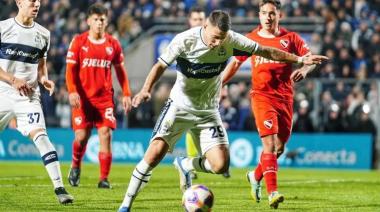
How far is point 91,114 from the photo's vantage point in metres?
14.7

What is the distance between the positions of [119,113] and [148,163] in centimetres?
1616

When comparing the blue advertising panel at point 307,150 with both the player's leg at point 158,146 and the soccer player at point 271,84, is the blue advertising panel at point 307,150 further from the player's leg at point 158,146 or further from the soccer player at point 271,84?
the player's leg at point 158,146

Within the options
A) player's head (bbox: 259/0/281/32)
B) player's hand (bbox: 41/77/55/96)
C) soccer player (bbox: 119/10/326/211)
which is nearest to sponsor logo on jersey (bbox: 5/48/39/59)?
player's hand (bbox: 41/77/55/96)

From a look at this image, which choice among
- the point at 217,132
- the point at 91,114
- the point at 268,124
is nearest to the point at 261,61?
the point at 268,124

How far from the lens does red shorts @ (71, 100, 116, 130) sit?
14.6m

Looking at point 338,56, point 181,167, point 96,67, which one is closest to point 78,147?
point 96,67

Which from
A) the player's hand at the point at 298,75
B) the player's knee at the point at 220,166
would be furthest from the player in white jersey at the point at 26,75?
the player's hand at the point at 298,75

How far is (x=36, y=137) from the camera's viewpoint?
11.4 m

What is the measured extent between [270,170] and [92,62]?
14.4 feet

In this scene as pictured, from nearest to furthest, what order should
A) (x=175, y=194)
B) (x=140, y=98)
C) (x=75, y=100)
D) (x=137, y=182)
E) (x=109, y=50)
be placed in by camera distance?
1. (x=140, y=98)
2. (x=137, y=182)
3. (x=175, y=194)
4. (x=75, y=100)
5. (x=109, y=50)

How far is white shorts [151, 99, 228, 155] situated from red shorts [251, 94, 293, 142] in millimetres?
1275

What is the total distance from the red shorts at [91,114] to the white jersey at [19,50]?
2880mm

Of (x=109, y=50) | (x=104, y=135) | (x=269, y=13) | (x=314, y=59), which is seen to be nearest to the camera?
(x=314, y=59)

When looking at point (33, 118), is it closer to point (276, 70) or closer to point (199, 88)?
point (199, 88)
